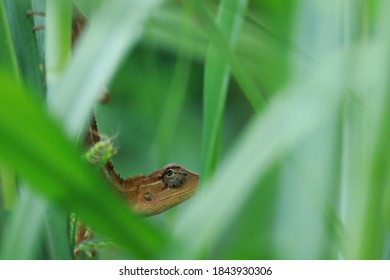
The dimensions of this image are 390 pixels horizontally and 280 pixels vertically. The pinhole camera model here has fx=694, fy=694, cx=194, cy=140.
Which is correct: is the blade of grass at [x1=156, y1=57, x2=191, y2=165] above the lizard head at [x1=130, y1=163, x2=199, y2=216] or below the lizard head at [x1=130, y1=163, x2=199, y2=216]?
above

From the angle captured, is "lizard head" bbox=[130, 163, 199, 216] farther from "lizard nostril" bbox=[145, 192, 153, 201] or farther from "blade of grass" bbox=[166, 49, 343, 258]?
"blade of grass" bbox=[166, 49, 343, 258]

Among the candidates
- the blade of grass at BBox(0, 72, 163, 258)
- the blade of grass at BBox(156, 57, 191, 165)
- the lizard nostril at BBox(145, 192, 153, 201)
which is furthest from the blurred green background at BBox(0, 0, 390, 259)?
the lizard nostril at BBox(145, 192, 153, 201)

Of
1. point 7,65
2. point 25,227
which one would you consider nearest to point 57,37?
point 7,65

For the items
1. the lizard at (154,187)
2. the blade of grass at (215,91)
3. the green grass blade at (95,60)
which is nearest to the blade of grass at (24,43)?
the lizard at (154,187)

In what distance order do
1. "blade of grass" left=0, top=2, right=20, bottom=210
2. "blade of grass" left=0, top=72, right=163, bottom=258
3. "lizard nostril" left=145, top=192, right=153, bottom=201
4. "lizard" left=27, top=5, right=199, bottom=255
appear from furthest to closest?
"lizard nostril" left=145, top=192, right=153, bottom=201
"lizard" left=27, top=5, right=199, bottom=255
"blade of grass" left=0, top=2, right=20, bottom=210
"blade of grass" left=0, top=72, right=163, bottom=258

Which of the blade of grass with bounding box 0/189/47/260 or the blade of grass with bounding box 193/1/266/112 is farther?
the blade of grass with bounding box 193/1/266/112
